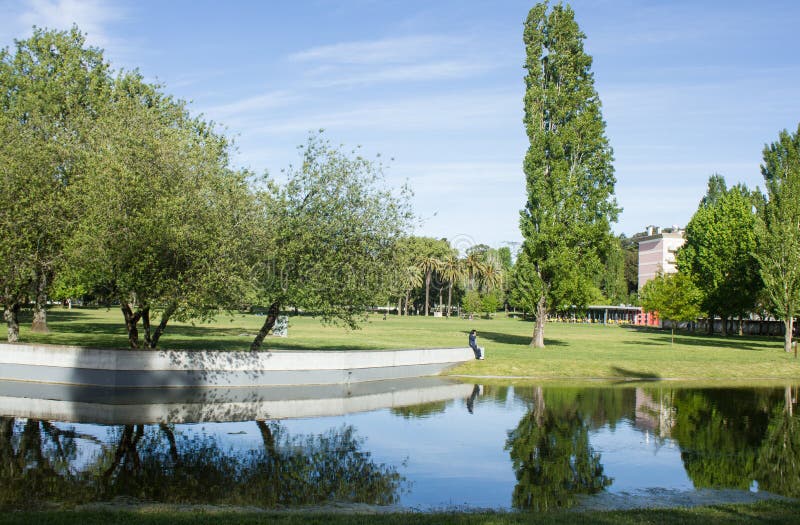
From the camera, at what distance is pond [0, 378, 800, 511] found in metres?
13.6

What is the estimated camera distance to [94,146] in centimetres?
3055

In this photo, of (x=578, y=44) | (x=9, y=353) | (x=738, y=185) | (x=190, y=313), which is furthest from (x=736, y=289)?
(x=9, y=353)

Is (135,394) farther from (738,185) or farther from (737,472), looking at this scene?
(738,185)

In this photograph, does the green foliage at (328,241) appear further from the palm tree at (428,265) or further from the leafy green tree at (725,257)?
the palm tree at (428,265)

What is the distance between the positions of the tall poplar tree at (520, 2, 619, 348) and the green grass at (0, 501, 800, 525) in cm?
3498

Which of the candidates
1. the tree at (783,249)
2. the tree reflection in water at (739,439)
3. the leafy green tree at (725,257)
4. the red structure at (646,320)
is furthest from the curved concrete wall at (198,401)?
the red structure at (646,320)

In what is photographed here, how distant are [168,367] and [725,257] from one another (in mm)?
64852

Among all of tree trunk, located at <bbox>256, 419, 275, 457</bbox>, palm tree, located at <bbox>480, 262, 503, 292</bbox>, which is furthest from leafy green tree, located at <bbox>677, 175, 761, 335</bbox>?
tree trunk, located at <bbox>256, 419, 275, 457</bbox>

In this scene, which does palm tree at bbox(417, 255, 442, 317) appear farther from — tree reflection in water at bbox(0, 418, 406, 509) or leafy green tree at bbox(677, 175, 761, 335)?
tree reflection in water at bbox(0, 418, 406, 509)

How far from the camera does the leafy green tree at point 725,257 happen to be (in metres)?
70.9

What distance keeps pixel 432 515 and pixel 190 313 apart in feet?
56.7

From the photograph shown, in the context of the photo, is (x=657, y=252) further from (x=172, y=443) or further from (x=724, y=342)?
(x=172, y=443)

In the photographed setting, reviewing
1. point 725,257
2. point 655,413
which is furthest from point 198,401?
point 725,257

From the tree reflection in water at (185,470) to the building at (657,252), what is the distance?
13081 cm
